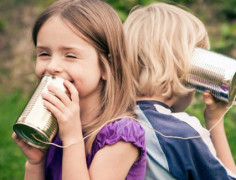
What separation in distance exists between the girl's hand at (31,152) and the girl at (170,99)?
0.54m

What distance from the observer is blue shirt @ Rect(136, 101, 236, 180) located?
2316 millimetres

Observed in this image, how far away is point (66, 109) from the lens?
76.4 inches

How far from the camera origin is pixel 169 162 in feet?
7.58

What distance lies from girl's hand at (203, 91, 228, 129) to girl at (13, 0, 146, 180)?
569mm

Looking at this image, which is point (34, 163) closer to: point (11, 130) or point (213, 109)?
point (213, 109)

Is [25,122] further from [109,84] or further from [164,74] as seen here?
[164,74]

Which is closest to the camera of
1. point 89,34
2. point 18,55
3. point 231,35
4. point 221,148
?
point 89,34

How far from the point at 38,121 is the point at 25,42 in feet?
17.0

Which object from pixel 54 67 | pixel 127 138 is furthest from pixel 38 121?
pixel 127 138

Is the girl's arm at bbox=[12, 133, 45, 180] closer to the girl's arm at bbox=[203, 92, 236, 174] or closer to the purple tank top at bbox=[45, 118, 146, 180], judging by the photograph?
the purple tank top at bbox=[45, 118, 146, 180]

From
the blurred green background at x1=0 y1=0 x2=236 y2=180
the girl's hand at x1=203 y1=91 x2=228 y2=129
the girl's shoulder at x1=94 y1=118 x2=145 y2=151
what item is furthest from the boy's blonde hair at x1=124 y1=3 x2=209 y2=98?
the blurred green background at x1=0 y1=0 x2=236 y2=180

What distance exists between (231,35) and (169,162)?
400 centimetres

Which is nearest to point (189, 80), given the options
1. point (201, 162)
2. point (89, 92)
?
point (201, 162)

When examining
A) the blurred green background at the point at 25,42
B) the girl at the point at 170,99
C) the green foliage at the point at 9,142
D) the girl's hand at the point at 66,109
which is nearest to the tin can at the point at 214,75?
the girl at the point at 170,99
